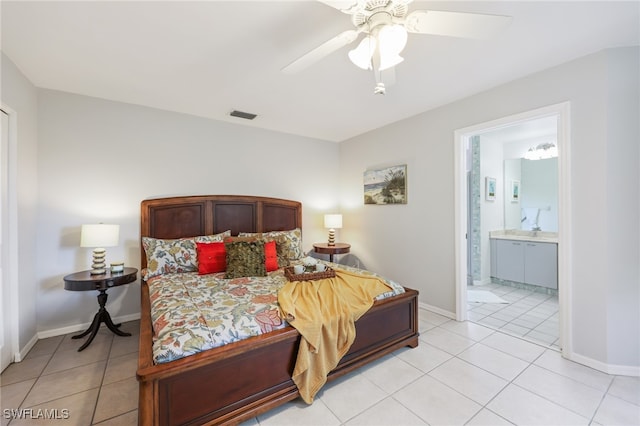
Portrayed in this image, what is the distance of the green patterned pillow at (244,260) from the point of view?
107 inches

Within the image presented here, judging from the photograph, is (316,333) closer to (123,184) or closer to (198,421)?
(198,421)

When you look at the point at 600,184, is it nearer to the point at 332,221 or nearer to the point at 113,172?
the point at 332,221

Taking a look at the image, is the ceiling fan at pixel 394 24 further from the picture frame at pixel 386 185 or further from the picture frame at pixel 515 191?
the picture frame at pixel 515 191

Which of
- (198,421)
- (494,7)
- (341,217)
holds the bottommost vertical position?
(198,421)

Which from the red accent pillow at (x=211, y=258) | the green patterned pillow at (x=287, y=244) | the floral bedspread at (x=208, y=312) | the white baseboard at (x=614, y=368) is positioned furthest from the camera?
the green patterned pillow at (x=287, y=244)

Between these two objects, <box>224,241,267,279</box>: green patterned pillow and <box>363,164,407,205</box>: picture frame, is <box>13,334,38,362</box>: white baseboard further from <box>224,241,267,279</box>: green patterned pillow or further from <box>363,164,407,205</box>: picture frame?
<box>363,164,407,205</box>: picture frame

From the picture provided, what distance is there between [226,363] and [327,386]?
836 mm

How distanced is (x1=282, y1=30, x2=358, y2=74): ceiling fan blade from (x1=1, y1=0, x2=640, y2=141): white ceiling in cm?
30

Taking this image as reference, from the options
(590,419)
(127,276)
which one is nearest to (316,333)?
(590,419)

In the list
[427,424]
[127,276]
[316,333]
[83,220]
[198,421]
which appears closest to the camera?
[198,421]

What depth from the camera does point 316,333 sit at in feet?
6.07

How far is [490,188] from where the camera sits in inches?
182

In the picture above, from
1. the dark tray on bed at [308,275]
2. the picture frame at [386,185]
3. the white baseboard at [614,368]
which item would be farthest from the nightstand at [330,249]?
the white baseboard at [614,368]

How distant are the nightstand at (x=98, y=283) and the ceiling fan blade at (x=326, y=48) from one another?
245 cm
